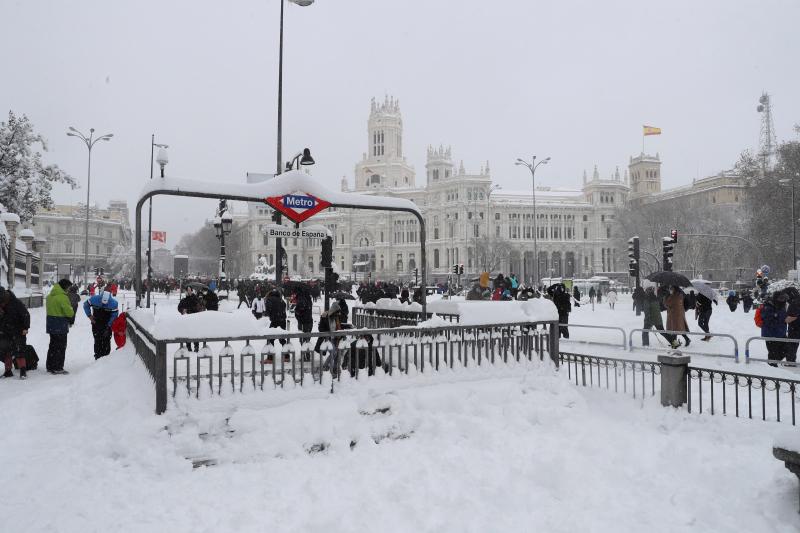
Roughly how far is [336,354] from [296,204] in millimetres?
2767

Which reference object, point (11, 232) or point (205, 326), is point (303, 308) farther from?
point (11, 232)

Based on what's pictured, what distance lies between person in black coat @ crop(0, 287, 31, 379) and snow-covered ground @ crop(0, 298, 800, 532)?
2.54 m

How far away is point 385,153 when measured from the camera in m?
129

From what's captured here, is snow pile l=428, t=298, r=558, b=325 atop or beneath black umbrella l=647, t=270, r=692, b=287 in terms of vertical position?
beneath

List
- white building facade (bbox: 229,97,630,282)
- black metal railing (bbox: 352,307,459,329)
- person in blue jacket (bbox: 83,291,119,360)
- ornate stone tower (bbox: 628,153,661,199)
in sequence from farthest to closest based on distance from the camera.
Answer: ornate stone tower (bbox: 628,153,661,199), white building facade (bbox: 229,97,630,282), person in blue jacket (bbox: 83,291,119,360), black metal railing (bbox: 352,307,459,329)

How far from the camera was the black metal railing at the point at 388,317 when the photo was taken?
388 inches

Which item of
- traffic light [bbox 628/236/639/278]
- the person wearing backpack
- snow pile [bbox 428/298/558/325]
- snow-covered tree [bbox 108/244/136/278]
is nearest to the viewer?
snow pile [bbox 428/298/558/325]

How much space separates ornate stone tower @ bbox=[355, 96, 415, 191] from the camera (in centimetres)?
12588

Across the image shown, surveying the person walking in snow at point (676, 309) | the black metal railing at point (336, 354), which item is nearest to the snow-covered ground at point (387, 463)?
the black metal railing at point (336, 354)

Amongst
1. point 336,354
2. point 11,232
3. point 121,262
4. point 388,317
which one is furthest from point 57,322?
point 121,262

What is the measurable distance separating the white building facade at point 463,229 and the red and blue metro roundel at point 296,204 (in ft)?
295

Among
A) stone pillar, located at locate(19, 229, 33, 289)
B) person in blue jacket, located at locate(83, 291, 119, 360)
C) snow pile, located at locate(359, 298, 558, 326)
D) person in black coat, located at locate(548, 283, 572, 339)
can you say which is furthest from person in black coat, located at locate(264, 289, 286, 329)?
stone pillar, located at locate(19, 229, 33, 289)

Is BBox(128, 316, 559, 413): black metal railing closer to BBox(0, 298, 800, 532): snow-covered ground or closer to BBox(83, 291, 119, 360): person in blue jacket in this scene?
BBox(0, 298, 800, 532): snow-covered ground

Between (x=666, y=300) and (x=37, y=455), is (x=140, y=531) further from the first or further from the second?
(x=666, y=300)
